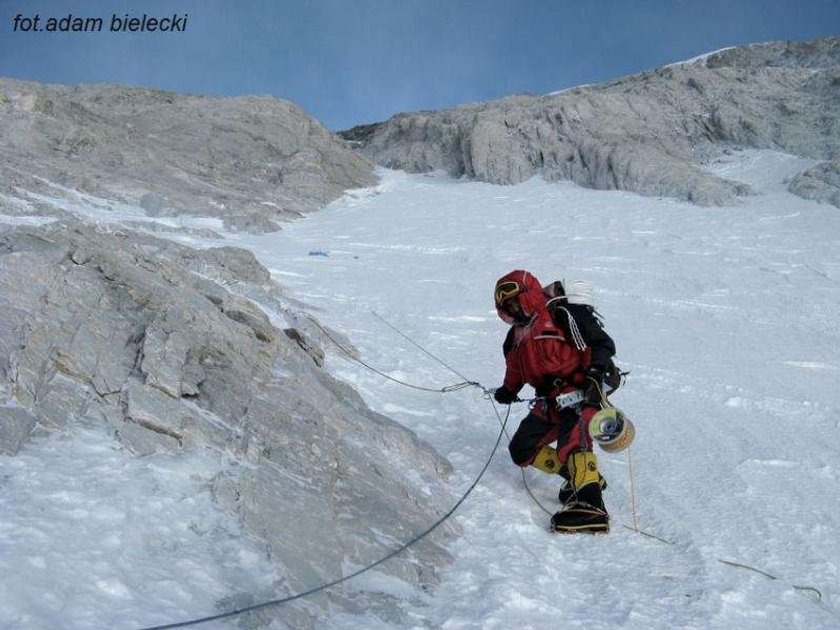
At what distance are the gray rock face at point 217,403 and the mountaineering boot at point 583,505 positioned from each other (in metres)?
0.82

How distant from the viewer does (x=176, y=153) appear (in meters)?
27.0

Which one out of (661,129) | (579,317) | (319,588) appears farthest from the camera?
(661,129)

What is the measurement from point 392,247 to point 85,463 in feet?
48.9

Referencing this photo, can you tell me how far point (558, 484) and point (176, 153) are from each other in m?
26.0

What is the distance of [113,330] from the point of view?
4434 millimetres

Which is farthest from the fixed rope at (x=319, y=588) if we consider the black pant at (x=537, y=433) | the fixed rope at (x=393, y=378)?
the fixed rope at (x=393, y=378)

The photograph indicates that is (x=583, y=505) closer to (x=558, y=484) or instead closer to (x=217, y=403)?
(x=558, y=484)

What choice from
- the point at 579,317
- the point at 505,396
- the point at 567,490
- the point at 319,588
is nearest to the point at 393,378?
the point at 505,396

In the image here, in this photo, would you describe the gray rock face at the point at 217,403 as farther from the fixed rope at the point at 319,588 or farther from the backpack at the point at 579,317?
the backpack at the point at 579,317

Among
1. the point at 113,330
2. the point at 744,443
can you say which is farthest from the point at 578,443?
the point at 113,330

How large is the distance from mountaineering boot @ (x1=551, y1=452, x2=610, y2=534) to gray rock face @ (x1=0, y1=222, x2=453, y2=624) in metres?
0.82

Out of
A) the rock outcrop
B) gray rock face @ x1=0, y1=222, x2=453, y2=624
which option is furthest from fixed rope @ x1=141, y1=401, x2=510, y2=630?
the rock outcrop

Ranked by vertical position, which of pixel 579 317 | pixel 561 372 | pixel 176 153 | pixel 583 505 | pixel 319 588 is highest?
pixel 176 153

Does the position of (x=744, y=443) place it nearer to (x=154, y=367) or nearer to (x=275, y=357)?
(x=275, y=357)
